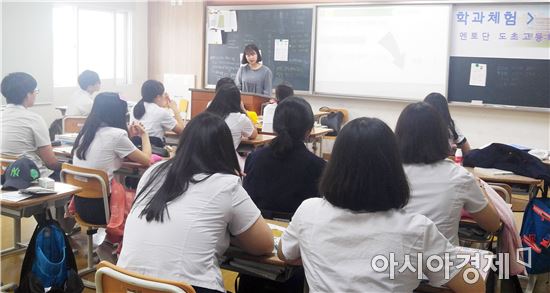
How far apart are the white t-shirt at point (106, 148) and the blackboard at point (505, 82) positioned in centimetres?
430

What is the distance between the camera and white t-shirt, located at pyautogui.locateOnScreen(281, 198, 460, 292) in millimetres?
1544

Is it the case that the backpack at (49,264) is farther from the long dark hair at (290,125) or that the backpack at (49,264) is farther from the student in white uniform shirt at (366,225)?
the student in white uniform shirt at (366,225)

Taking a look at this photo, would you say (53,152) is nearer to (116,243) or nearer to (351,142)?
(116,243)

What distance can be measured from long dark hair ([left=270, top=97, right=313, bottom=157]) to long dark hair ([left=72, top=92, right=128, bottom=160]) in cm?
111

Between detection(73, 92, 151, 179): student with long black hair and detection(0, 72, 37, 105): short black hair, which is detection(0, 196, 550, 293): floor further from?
detection(0, 72, 37, 105): short black hair

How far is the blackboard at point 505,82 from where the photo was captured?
5957mm

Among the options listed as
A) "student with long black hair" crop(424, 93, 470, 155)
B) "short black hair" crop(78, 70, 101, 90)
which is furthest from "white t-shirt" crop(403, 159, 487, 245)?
"short black hair" crop(78, 70, 101, 90)

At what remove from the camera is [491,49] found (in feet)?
20.2

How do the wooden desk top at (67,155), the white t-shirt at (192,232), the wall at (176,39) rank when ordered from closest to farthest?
the white t-shirt at (192,232) → the wooden desk top at (67,155) → the wall at (176,39)

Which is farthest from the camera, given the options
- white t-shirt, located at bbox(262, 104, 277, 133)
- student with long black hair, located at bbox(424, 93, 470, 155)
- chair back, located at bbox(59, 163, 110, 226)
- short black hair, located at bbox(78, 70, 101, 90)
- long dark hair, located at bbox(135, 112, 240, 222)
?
short black hair, located at bbox(78, 70, 101, 90)

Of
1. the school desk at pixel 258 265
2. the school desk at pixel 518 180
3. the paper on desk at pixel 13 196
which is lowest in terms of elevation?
the school desk at pixel 258 265

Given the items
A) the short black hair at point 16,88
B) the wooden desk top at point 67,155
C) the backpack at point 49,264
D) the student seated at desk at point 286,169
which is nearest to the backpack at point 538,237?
the student seated at desk at point 286,169

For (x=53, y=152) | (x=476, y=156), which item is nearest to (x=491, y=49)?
(x=476, y=156)

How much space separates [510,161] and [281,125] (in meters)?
1.59
